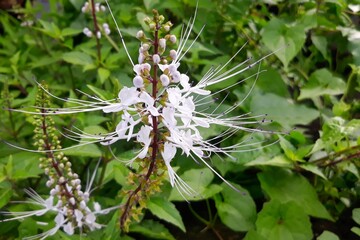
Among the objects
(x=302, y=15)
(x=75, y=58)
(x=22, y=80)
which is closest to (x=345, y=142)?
(x=302, y=15)

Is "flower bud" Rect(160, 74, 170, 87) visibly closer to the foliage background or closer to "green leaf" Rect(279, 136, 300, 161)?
the foliage background

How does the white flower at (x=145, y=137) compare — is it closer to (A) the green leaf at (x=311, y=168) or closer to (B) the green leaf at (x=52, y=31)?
(A) the green leaf at (x=311, y=168)

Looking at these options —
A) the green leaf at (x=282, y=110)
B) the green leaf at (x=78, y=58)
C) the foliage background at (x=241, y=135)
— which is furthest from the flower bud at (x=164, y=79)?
the green leaf at (x=78, y=58)

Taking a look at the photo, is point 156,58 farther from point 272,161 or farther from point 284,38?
point 284,38

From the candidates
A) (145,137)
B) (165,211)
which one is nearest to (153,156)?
(145,137)

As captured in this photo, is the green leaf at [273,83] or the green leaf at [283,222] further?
the green leaf at [273,83]

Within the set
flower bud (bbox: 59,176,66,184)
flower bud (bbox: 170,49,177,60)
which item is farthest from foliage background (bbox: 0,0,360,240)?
flower bud (bbox: 170,49,177,60)
